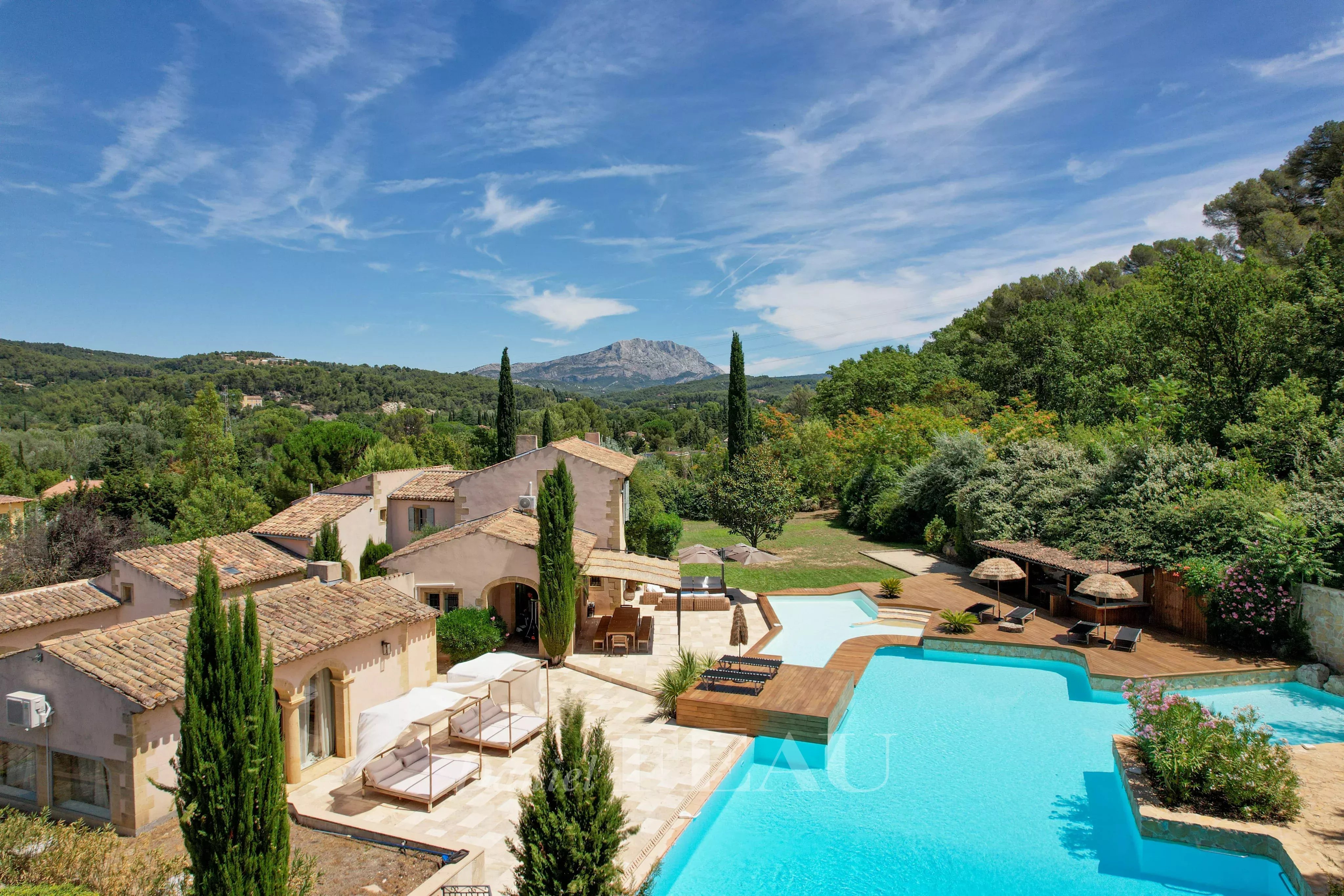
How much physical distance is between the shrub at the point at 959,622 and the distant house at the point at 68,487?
4609cm

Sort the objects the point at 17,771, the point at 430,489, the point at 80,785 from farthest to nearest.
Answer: the point at 430,489 < the point at 17,771 < the point at 80,785

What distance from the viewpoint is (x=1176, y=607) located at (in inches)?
835

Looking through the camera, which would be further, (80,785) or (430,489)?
(430,489)

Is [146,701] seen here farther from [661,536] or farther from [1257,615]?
[661,536]

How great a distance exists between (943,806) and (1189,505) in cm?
1574

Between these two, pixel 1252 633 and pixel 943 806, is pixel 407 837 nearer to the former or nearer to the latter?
pixel 943 806

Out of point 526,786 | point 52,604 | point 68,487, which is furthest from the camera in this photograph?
point 68,487

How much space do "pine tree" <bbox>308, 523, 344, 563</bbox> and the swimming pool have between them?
1484 centimetres

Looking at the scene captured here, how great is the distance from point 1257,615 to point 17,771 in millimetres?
28509

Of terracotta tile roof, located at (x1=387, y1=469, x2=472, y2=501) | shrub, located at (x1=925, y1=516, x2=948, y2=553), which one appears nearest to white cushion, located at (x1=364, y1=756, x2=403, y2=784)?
terracotta tile roof, located at (x1=387, y1=469, x2=472, y2=501)

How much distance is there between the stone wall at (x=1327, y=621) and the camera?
17.2 m

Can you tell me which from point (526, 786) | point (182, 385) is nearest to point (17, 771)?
point (526, 786)

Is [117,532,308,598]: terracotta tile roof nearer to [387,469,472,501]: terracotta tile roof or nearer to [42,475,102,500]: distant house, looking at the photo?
[387,469,472,501]: terracotta tile roof

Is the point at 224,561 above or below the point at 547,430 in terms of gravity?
below
